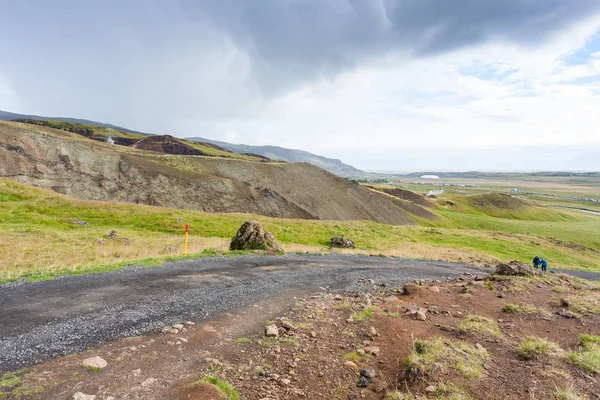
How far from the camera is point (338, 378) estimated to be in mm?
6324

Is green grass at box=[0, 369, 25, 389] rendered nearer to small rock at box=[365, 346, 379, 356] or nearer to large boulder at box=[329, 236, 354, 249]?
small rock at box=[365, 346, 379, 356]

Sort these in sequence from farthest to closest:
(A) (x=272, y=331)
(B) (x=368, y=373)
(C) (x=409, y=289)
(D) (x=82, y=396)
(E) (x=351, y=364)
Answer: (C) (x=409, y=289) → (A) (x=272, y=331) → (E) (x=351, y=364) → (B) (x=368, y=373) → (D) (x=82, y=396)

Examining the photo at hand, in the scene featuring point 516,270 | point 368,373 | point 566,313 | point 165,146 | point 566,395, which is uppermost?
point 165,146

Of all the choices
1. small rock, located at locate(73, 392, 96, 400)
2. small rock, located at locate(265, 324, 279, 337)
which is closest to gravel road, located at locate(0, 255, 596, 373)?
small rock, located at locate(73, 392, 96, 400)

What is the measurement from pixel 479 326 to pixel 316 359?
16.0ft

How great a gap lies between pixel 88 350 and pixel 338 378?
5.51 m

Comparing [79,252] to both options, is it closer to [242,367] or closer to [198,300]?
[198,300]

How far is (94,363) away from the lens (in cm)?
606

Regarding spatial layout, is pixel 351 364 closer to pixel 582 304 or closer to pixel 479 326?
pixel 479 326

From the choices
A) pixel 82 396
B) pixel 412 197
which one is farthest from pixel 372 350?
pixel 412 197

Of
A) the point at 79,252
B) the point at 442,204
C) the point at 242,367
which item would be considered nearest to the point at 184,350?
the point at 242,367

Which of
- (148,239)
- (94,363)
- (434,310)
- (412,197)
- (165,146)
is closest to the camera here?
(94,363)

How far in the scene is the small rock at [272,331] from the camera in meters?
7.95

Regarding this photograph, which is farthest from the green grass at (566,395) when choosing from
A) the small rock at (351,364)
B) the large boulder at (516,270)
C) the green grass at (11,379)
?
the large boulder at (516,270)
